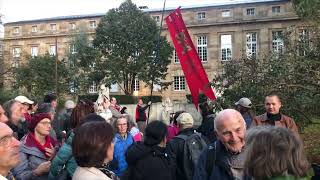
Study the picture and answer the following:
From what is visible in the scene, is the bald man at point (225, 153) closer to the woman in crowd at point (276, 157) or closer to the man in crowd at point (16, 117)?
the woman in crowd at point (276, 157)

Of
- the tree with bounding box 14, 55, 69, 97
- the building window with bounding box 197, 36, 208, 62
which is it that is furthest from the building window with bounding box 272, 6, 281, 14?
the tree with bounding box 14, 55, 69, 97

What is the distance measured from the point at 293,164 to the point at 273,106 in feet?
12.0

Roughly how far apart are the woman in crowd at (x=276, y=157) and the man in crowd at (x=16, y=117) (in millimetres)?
4350

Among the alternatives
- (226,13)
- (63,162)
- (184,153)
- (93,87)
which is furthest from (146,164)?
→ (226,13)

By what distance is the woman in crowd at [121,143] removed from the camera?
6188mm

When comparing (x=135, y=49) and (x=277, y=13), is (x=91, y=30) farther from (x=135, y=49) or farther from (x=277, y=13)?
(x=277, y=13)

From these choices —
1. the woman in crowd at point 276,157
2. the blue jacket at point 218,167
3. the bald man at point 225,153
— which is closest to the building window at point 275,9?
the bald man at point 225,153

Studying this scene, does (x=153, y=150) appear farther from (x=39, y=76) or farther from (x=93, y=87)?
(x=93, y=87)

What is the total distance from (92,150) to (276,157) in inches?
52.1

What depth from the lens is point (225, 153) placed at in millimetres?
4059

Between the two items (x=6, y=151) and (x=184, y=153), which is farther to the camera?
(x=184, y=153)

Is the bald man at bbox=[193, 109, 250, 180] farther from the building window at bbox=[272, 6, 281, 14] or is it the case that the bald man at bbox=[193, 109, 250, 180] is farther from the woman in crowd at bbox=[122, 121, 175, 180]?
the building window at bbox=[272, 6, 281, 14]

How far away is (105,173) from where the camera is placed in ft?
11.2

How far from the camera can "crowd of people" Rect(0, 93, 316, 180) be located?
112 inches
